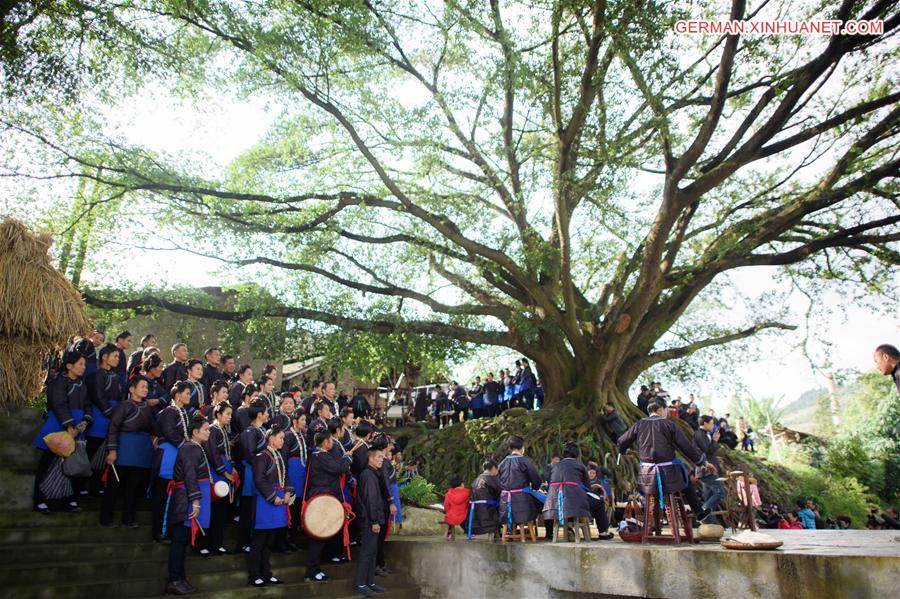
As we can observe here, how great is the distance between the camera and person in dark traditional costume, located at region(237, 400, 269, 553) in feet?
23.5

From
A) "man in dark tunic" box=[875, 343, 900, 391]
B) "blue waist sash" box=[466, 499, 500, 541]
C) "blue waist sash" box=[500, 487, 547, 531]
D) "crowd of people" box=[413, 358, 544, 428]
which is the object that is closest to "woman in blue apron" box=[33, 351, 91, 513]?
"blue waist sash" box=[466, 499, 500, 541]

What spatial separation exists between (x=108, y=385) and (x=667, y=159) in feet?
33.0

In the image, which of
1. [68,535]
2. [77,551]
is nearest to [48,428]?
[68,535]

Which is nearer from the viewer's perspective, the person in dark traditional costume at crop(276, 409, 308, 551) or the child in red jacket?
the person in dark traditional costume at crop(276, 409, 308, 551)

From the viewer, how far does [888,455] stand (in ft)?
73.4

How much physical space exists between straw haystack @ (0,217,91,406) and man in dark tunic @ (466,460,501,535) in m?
5.73

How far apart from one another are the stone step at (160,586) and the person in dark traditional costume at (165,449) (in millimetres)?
670

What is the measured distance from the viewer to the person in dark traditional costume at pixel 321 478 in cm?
711

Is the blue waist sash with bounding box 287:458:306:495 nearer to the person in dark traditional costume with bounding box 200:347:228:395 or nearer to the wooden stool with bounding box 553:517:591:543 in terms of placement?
the person in dark traditional costume with bounding box 200:347:228:395

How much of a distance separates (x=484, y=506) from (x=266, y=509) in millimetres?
3055

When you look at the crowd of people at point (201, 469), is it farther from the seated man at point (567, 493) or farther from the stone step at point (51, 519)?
the seated man at point (567, 493)

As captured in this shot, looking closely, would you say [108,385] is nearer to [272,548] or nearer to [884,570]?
[272,548]

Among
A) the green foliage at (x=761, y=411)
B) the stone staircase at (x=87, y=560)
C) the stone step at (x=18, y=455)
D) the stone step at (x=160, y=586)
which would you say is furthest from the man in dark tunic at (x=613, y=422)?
the green foliage at (x=761, y=411)

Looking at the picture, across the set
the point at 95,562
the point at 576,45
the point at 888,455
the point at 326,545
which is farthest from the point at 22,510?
the point at 888,455
